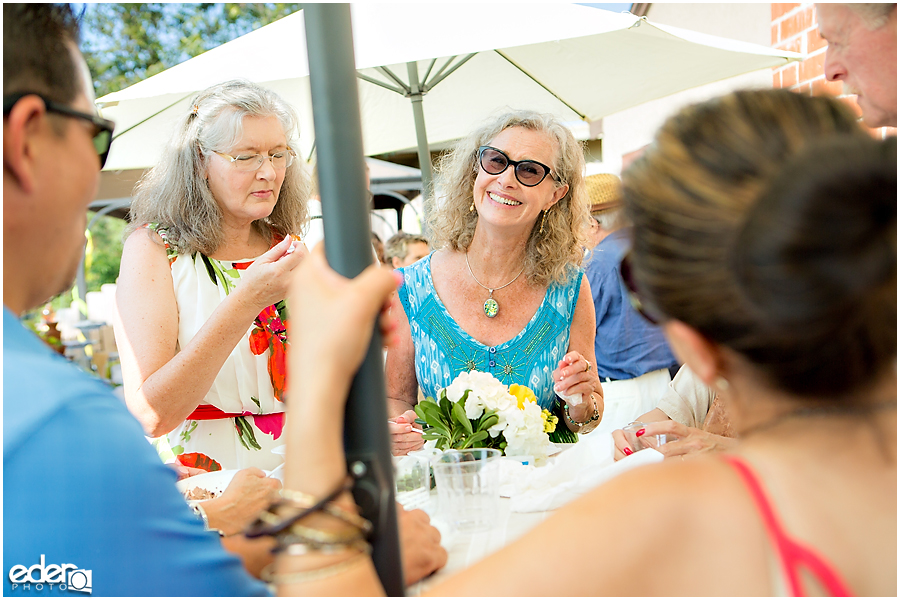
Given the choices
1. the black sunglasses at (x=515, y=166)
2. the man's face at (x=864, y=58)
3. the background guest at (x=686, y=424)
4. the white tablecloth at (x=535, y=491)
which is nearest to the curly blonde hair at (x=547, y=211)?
the black sunglasses at (x=515, y=166)

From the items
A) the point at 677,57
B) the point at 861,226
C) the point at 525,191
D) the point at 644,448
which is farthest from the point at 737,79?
the point at 861,226

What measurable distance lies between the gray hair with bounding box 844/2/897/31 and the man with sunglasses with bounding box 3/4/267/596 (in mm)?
1555

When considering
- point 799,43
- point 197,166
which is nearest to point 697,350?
point 197,166

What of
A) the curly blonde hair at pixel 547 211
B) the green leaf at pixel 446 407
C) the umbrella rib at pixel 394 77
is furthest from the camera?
the umbrella rib at pixel 394 77

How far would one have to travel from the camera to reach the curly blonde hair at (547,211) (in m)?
3.14

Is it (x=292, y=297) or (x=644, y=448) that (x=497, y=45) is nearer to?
(x=644, y=448)

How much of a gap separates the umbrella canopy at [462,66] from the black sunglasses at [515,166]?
0.40 m

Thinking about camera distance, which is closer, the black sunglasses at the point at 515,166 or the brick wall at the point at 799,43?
the black sunglasses at the point at 515,166

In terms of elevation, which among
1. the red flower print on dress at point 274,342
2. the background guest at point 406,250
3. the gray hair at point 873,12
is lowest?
the red flower print on dress at point 274,342

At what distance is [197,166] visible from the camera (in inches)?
101

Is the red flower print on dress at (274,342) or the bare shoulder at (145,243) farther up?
the bare shoulder at (145,243)

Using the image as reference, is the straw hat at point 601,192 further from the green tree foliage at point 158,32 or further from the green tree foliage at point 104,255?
the green tree foliage at point 104,255

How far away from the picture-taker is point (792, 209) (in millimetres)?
759

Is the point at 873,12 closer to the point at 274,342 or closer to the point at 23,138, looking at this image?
the point at 23,138
